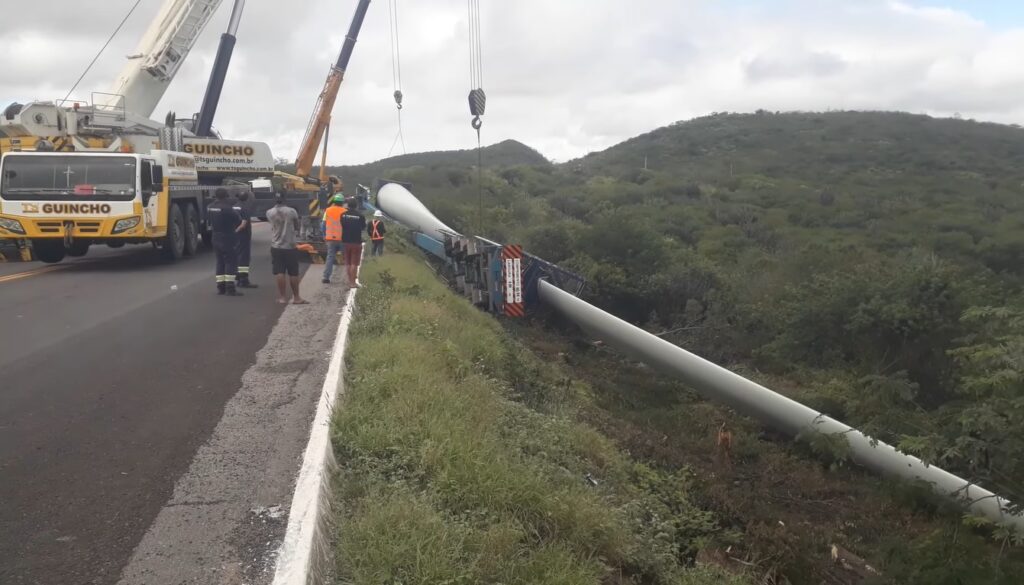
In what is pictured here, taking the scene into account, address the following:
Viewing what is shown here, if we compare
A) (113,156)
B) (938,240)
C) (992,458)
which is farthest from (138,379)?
(938,240)

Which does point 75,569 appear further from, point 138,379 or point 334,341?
point 334,341

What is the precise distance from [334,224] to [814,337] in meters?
8.80

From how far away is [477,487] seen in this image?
5000 mm

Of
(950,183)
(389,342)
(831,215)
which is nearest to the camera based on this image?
(389,342)

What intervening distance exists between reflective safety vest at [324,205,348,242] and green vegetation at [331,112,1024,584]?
389 centimetres

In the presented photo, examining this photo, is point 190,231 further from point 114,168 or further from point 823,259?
point 823,259

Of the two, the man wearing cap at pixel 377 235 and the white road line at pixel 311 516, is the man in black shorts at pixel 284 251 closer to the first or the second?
the man wearing cap at pixel 377 235

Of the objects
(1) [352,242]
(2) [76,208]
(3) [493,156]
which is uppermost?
(3) [493,156]

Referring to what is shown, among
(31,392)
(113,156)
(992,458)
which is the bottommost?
(992,458)

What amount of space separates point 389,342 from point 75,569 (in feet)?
13.5

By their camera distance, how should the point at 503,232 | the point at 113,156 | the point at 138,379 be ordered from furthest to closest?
the point at 503,232 < the point at 113,156 < the point at 138,379

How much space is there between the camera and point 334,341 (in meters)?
9.02

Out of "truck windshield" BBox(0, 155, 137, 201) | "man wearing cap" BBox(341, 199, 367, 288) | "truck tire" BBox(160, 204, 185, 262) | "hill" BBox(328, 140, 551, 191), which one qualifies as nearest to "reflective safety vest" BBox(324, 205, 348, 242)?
"man wearing cap" BBox(341, 199, 367, 288)

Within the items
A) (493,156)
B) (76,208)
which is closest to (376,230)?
(76,208)
